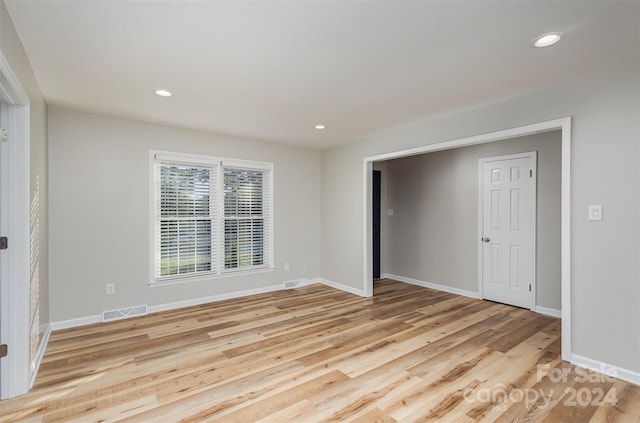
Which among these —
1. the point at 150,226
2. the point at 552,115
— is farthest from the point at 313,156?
the point at 552,115

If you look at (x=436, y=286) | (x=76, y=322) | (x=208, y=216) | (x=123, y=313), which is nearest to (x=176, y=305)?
(x=123, y=313)

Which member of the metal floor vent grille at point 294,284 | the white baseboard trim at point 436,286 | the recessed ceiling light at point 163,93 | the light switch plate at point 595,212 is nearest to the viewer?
the light switch plate at point 595,212

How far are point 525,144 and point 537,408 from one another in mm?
3397

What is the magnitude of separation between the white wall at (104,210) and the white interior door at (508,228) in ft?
13.1

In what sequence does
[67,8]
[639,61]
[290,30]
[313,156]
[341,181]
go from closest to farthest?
[67,8] < [290,30] < [639,61] < [341,181] < [313,156]

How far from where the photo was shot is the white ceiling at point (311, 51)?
177cm

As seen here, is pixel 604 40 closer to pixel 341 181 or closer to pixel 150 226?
pixel 341 181

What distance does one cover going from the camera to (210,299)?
179 inches

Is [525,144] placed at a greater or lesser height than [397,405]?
greater

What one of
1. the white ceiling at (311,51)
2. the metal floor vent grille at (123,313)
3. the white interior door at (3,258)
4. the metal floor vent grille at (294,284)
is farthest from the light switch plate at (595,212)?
the metal floor vent grille at (123,313)

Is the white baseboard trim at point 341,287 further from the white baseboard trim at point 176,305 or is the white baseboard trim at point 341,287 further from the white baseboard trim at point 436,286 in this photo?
the white baseboard trim at point 436,286

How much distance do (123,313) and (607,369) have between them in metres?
5.04

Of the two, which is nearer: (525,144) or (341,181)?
(525,144)

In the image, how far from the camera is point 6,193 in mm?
2156
